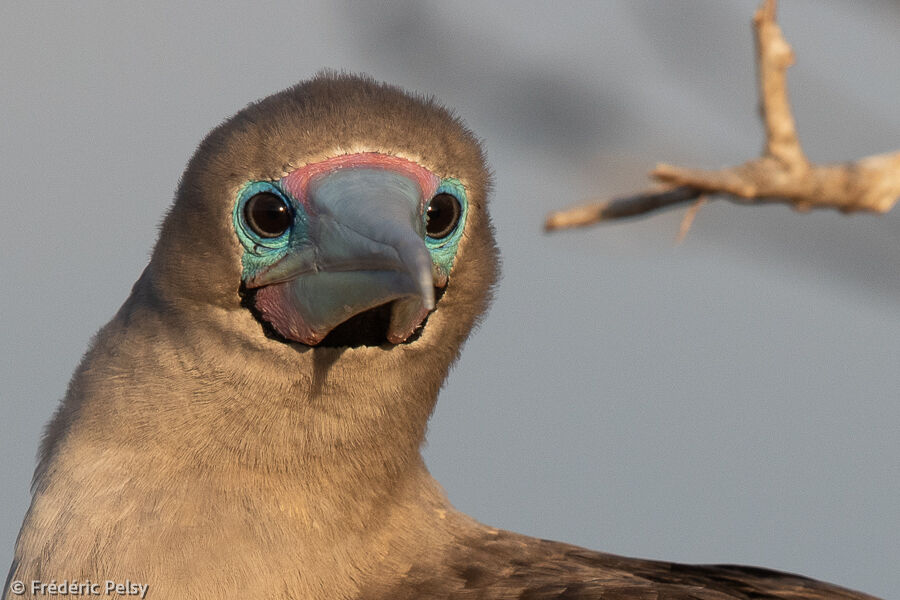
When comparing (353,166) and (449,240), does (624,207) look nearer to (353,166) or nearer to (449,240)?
(353,166)

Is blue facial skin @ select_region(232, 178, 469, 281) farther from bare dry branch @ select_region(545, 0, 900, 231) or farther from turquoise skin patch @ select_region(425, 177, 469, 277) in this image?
bare dry branch @ select_region(545, 0, 900, 231)

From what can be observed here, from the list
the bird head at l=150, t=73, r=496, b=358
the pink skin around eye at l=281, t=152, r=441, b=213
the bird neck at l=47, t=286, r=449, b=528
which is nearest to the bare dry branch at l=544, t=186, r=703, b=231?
the bird head at l=150, t=73, r=496, b=358

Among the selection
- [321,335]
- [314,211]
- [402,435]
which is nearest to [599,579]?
[402,435]

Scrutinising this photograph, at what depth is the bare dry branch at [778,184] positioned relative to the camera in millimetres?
2217

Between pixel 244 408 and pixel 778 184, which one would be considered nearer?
pixel 778 184

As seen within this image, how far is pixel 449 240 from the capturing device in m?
4.47

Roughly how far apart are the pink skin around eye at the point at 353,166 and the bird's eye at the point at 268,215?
7 centimetres

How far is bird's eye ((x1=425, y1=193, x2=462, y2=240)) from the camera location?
440 cm

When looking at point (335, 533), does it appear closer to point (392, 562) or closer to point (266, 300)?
point (392, 562)

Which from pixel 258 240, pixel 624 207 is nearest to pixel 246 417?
pixel 258 240

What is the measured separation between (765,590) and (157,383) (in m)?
2.64

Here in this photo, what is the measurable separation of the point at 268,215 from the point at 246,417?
73cm

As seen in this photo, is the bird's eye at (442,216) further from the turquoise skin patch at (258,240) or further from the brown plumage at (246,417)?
the turquoise skin patch at (258,240)

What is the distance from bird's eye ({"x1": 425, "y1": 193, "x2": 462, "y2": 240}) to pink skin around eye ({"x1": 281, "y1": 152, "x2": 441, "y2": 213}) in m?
0.09
